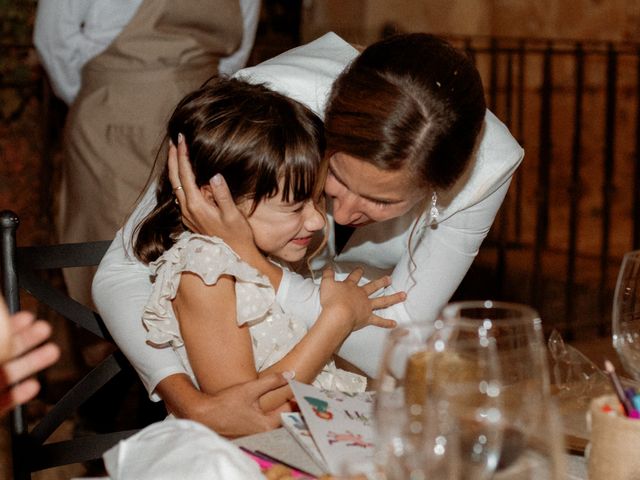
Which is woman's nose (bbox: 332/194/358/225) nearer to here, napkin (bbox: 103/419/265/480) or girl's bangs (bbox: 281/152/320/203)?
girl's bangs (bbox: 281/152/320/203)

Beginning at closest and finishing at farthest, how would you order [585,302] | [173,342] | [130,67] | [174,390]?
1. [174,390]
2. [173,342]
3. [130,67]
4. [585,302]

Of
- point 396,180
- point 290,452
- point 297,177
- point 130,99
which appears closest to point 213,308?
point 297,177

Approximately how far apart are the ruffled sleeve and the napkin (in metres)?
0.66

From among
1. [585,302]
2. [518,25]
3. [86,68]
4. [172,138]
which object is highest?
[172,138]

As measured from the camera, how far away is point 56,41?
130 inches

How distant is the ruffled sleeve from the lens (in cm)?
164

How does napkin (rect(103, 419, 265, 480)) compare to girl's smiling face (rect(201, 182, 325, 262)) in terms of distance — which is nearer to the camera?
napkin (rect(103, 419, 265, 480))

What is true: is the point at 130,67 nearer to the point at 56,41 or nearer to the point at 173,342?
the point at 56,41

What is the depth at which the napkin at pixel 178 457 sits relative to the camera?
91cm

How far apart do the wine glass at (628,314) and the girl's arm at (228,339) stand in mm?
540

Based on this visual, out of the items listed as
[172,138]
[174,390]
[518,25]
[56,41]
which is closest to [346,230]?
[172,138]

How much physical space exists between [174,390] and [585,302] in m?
3.67

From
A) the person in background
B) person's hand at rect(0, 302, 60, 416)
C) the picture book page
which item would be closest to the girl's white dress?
the picture book page

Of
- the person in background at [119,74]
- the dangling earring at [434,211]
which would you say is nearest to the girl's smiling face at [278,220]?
the dangling earring at [434,211]
